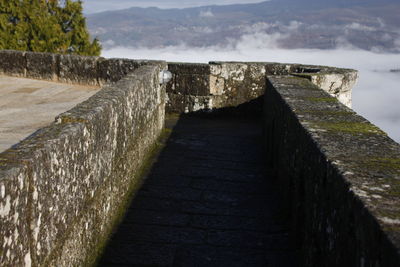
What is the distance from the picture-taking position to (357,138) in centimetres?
295

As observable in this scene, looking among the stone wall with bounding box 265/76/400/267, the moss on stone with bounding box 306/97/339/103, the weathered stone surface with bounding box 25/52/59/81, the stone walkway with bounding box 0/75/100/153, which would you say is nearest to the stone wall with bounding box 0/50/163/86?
the weathered stone surface with bounding box 25/52/59/81

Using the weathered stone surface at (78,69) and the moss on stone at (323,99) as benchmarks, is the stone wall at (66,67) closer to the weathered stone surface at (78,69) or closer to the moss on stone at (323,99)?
the weathered stone surface at (78,69)

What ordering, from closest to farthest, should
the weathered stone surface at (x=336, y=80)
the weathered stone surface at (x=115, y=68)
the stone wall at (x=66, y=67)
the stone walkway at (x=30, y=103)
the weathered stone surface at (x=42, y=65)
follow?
the stone walkway at (x=30, y=103)
the weathered stone surface at (x=336, y=80)
the weathered stone surface at (x=115, y=68)
the stone wall at (x=66, y=67)
the weathered stone surface at (x=42, y=65)

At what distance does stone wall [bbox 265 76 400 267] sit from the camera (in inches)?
69.0

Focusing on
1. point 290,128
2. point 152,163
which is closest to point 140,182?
point 152,163

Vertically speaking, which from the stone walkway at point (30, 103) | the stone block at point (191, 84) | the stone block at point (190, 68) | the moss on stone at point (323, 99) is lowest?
the stone walkway at point (30, 103)

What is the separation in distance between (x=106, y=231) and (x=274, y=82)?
3034 millimetres

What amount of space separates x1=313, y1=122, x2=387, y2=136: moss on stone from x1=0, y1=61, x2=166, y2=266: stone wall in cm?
159

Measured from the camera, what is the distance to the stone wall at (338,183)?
1753 mm

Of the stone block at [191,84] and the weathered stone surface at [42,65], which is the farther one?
the weathered stone surface at [42,65]

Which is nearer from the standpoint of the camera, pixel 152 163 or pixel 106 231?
pixel 106 231

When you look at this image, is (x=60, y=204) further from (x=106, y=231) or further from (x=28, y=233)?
(x=106, y=231)

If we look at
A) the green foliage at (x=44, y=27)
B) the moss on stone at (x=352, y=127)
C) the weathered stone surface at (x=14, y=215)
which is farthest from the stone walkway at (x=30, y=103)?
the green foliage at (x=44, y=27)

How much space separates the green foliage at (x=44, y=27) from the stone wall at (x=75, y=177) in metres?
14.9
